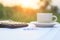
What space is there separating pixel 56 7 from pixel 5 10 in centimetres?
45

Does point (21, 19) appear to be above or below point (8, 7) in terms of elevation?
below

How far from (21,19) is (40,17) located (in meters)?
0.40

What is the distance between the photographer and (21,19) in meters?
1.37

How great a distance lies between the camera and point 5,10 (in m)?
1.39
